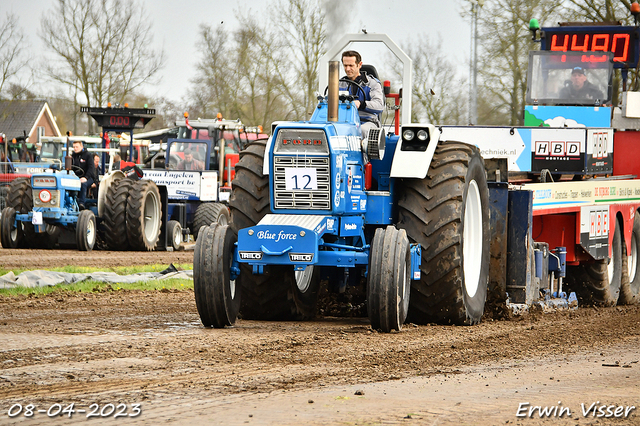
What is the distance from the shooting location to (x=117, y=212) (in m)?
17.3

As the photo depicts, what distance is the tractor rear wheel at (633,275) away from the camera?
11.9 m

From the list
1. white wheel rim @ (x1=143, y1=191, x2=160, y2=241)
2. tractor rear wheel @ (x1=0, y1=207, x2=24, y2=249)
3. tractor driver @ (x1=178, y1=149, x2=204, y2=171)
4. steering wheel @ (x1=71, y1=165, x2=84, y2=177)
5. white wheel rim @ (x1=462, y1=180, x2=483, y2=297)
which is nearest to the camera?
white wheel rim @ (x1=462, y1=180, x2=483, y2=297)

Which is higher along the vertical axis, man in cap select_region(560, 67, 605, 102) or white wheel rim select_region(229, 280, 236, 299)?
man in cap select_region(560, 67, 605, 102)

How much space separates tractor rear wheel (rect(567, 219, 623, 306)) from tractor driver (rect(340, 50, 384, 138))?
174 inches

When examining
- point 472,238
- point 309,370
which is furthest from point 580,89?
point 309,370

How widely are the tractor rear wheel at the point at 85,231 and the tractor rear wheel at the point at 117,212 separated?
12.1 inches

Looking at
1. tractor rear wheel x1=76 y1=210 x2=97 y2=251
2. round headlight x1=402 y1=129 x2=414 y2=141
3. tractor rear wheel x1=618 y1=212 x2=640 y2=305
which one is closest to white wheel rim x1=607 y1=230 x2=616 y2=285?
tractor rear wheel x1=618 y1=212 x2=640 y2=305

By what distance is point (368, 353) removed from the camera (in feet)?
19.6

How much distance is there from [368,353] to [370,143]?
2.21 metres

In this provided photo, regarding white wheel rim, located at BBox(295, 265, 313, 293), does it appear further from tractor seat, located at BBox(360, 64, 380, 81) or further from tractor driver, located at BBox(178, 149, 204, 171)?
tractor driver, located at BBox(178, 149, 204, 171)

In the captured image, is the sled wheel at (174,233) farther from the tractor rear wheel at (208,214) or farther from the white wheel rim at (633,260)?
the white wheel rim at (633,260)

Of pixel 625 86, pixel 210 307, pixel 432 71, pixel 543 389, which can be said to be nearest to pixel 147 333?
pixel 210 307

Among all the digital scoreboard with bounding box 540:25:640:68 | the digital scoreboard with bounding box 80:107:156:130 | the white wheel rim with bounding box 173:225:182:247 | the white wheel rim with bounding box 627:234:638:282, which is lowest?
the white wheel rim with bounding box 173:225:182:247

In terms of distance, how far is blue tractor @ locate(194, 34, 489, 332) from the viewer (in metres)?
6.89
